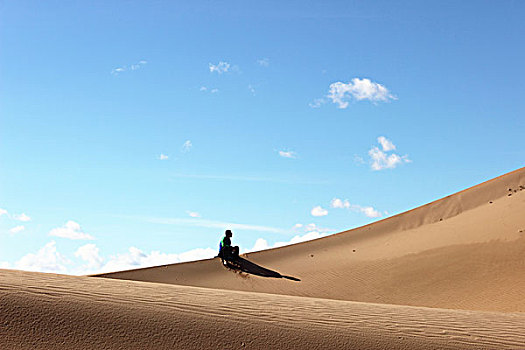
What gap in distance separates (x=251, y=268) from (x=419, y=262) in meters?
5.49

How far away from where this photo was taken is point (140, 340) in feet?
20.1

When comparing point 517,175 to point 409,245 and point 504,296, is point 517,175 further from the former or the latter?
point 504,296

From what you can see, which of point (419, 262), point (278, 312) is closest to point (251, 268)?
point (419, 262)

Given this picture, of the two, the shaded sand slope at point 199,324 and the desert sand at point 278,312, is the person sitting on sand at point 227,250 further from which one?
the shaded sand slope at point 199,324

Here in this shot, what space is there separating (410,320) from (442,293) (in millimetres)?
8102

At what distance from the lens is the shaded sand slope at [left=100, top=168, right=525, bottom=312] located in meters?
15.3

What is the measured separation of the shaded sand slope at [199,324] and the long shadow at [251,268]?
9.45 m

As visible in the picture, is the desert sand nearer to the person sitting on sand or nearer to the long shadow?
the long shadow

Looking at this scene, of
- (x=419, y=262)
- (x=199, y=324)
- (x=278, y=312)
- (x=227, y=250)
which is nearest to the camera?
(x=199, y=324)

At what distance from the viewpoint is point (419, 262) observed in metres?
17.6

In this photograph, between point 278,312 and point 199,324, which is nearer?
point 199,324

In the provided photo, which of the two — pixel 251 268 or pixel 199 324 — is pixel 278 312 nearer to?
pixel 199 324

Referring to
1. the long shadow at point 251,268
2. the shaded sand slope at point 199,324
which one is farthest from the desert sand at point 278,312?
the long shadow at point 251,268

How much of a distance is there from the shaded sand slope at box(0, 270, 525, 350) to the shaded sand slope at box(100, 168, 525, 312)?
23.1ft
